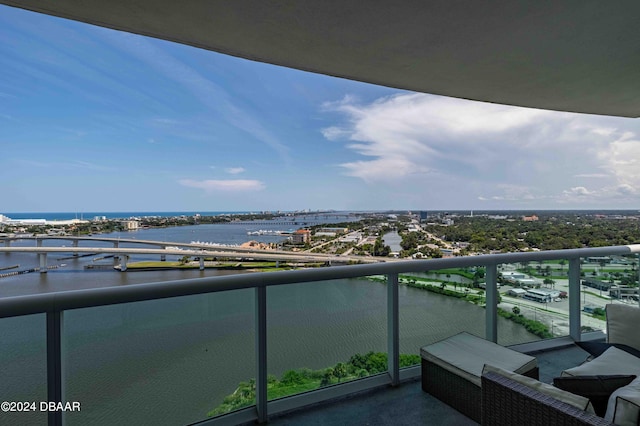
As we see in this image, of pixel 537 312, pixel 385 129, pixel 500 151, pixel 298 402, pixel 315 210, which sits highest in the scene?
pixel 385 129

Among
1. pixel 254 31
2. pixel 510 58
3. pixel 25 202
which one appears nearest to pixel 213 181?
pixel 25 202

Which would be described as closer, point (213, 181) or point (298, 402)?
point (298, 402)

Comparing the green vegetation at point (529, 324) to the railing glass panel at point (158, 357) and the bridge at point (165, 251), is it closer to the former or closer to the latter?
the bridge at point (165, 251)

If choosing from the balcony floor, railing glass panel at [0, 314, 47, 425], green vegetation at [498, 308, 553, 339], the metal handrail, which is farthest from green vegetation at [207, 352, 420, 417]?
green vegetation at [498, 308, 553, 339]

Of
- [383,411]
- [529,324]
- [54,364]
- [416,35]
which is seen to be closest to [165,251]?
[54,364]

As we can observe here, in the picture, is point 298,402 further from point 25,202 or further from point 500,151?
point 500,151

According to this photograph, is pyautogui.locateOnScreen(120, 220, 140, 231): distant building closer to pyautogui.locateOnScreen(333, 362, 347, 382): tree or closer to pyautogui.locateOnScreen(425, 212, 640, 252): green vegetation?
pyautogui.locateOnScreen(333, 362, 347, 382): tree

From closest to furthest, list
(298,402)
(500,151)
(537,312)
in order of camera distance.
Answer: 1. (298,402)
2. (537,312)
3. (500,151)
